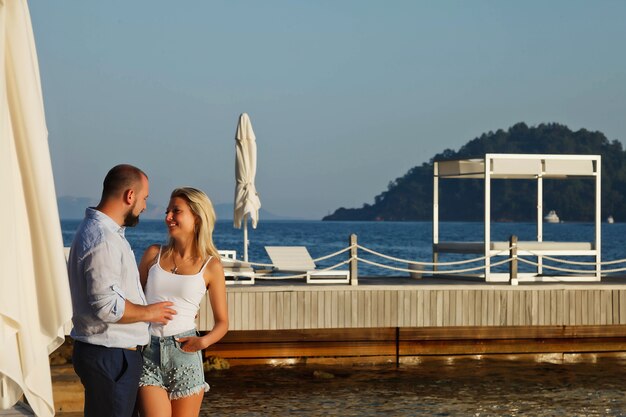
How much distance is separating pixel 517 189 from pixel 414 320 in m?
126

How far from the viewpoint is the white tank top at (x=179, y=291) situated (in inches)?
202

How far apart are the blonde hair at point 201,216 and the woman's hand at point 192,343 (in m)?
0.40

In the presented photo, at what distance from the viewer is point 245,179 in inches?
653

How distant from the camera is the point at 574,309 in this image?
14578 millimetres

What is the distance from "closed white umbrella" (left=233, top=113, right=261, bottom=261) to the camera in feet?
53.5

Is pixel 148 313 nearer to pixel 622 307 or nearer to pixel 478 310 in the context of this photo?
pixel 478 310

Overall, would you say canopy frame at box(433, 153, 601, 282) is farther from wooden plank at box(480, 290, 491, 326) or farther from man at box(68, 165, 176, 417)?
man at box(68, 165, 176, 417)

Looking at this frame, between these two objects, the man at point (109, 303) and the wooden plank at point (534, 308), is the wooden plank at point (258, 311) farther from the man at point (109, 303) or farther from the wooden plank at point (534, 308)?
the man at point (109, 303)

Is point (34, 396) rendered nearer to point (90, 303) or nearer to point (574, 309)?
point (90, 303)

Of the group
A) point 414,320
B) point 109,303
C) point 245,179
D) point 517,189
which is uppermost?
point 517,189

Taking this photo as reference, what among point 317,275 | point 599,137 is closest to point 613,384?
point 317,275

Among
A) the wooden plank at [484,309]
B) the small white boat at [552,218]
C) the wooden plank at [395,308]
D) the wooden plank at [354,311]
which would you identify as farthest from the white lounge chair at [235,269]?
the small white boat at [552,218]

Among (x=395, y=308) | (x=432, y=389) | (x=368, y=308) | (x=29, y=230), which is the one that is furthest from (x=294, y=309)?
(x=29, y=230)

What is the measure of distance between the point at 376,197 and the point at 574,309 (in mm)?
133419
